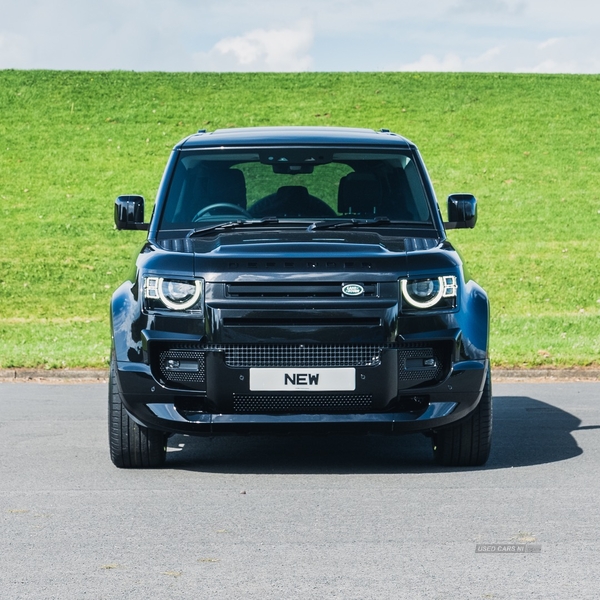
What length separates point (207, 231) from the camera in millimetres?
7496

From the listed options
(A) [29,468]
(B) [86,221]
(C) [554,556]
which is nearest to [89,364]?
(A) [29,468]

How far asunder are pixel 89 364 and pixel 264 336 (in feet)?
20.5

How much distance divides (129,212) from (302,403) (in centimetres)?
205

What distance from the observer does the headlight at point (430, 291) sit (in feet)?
22.0

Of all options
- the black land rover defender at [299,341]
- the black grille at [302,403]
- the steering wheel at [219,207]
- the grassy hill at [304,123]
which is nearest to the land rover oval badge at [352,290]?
the black land rover defender at [299,341]

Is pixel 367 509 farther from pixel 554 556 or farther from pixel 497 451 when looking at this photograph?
pixel 497 451

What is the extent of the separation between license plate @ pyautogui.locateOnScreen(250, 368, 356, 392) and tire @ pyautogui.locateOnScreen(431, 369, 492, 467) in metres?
0.77

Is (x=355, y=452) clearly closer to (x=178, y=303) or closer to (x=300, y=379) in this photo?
(x=300, y=379)

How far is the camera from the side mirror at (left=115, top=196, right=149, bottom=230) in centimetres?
798

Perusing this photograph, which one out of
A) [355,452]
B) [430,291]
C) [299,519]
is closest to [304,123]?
[355,452]

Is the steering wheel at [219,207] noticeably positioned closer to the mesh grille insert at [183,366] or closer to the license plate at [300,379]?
the mesh grille insert at [183,366]

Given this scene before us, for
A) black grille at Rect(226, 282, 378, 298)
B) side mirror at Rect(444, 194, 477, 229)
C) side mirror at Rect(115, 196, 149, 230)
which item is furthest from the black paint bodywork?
side mirror at Rect(444, 194, 477, 229)

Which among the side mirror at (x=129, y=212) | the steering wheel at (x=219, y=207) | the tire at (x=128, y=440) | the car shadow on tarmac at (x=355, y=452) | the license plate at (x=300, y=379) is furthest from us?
the side mirror at (x=129, y=212)

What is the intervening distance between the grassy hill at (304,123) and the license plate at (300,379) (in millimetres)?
6145
